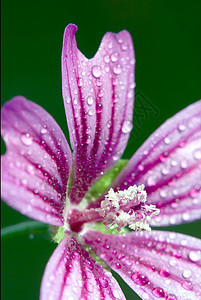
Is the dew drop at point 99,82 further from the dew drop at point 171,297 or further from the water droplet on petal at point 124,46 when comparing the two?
the dew drop at point 171,297

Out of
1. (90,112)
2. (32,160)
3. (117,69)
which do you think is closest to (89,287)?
(32,160)

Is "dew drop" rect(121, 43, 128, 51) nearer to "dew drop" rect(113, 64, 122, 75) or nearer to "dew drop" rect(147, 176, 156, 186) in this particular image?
"dew drop" rect(113, 64, 122, 75)

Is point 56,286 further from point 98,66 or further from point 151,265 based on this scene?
point 98,66

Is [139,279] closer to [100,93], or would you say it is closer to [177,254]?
[177,254]

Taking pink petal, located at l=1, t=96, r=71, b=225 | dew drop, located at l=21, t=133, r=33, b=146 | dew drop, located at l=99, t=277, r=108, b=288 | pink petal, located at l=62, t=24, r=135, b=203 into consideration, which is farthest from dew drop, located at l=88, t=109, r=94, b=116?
dew drop, located at l=99, t=277, r=108, b=288

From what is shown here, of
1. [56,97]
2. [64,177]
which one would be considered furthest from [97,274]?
[56,97]

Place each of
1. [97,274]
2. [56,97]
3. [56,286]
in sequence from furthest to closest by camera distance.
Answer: [56,97] → [97,274] → [56,286]

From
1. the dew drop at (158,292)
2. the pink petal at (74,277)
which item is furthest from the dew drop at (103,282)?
the dew drop at (158,292)
